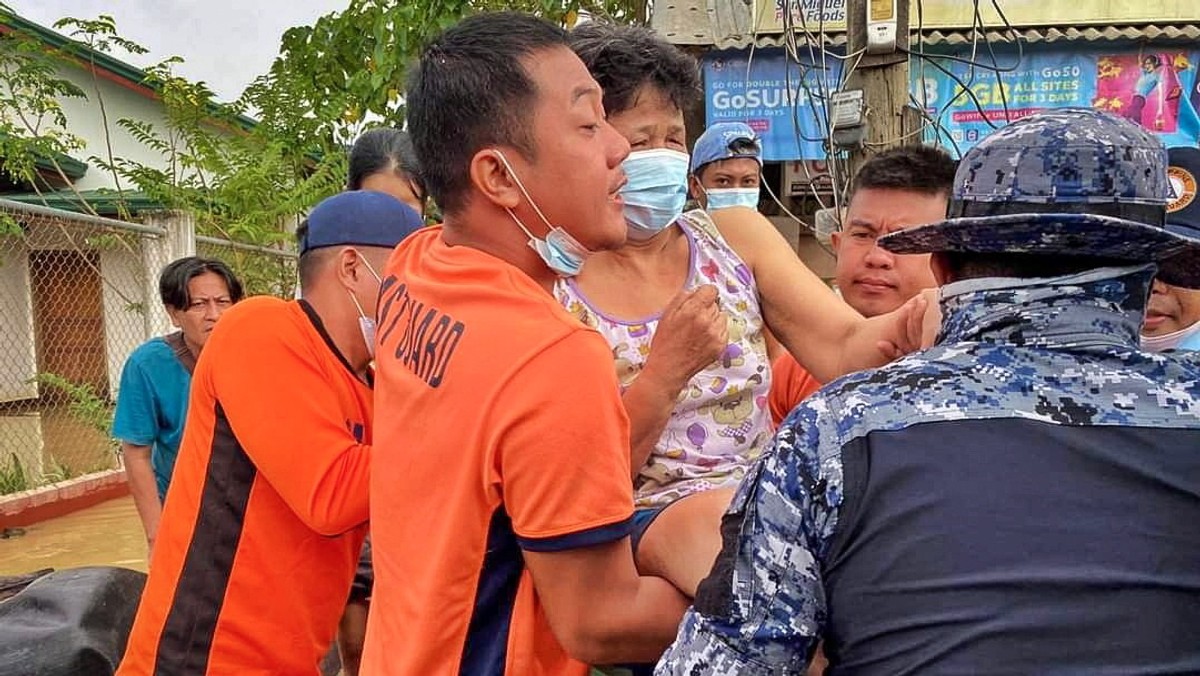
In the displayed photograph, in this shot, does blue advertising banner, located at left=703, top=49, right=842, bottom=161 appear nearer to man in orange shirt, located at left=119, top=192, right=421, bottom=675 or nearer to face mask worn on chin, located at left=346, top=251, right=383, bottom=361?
face mask worn on chin, located at left=346, top=251, right=383, bottom=361

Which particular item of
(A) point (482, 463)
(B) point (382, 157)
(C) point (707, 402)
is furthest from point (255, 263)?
(A) point (482, 463)

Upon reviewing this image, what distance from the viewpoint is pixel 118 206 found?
29.2 feet

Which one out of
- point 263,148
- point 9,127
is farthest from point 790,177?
point 9,127

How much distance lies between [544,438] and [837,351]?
2.80 feet

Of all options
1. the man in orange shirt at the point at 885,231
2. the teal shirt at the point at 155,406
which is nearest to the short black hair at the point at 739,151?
the man in orange shirt at the point at 885,231

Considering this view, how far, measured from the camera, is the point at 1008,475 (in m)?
1.07

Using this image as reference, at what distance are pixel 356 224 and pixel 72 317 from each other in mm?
8942

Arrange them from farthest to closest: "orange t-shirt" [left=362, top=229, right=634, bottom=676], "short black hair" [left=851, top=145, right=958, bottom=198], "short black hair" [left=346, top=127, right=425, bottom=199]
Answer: "short black hair" [left=346, top=127, right=425, bottom=199]
"short black hair" [left=851, top=145, right=958, bottom=198]
"orange t-shirt" [left=362, top=229, right=634, bottom=676]

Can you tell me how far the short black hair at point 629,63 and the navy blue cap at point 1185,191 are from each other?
1.21 meters

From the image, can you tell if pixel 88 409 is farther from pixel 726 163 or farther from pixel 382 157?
pixel 726 163

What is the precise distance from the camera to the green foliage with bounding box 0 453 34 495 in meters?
6.97

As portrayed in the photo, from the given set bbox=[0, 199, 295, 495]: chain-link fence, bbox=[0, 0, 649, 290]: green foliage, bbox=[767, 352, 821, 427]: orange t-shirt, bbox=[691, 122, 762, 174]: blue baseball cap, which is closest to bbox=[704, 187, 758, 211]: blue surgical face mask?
bbox=[691, 122, 762, 174]: blue baseball cap

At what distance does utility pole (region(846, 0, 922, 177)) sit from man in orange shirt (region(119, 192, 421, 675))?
8.19 feet

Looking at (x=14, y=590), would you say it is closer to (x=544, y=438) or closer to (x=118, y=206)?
(x=544, y=438)
